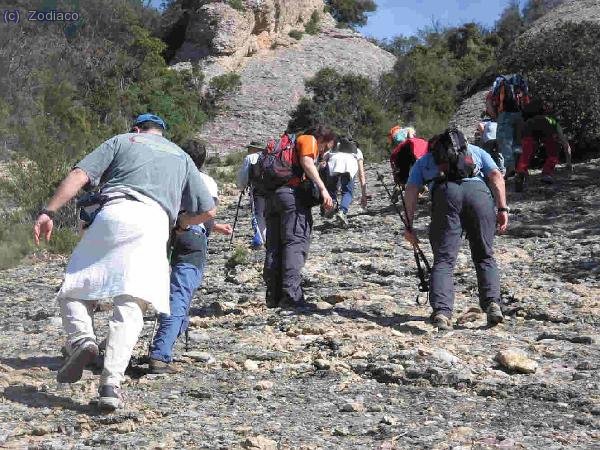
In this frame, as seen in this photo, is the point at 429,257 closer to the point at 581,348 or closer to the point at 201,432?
the point at 581,348

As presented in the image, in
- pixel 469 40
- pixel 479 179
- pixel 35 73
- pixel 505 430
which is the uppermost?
pixel 469 40

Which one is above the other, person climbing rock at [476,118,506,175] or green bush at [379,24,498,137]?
green bush at [379,24,498,137]

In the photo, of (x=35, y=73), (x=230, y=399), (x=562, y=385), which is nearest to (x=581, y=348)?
(x=562, y=385)

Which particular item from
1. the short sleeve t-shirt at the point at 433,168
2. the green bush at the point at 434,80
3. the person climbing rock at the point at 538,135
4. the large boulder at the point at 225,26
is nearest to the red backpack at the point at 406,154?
the short sleeve t-shirt at the point at 433,168

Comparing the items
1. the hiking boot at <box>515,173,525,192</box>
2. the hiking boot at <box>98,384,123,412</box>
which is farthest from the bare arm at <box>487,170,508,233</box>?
the hiking boot at <box>515,173,525,192</box>

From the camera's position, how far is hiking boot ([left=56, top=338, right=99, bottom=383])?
4543mm

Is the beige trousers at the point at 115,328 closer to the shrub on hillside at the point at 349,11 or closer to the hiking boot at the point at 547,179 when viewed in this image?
the hiking boot at the point at 547,179

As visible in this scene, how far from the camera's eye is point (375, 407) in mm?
4680

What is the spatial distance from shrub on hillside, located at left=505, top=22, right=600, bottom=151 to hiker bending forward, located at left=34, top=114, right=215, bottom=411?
48.7 ft

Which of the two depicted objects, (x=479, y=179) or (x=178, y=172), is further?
(x=479, y=179)

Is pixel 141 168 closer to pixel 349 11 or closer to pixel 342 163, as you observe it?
pixel 342 163

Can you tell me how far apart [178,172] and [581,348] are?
2.89 meters

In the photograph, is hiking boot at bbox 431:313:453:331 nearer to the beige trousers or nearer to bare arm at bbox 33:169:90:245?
the beige trousers

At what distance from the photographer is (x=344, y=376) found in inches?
211
